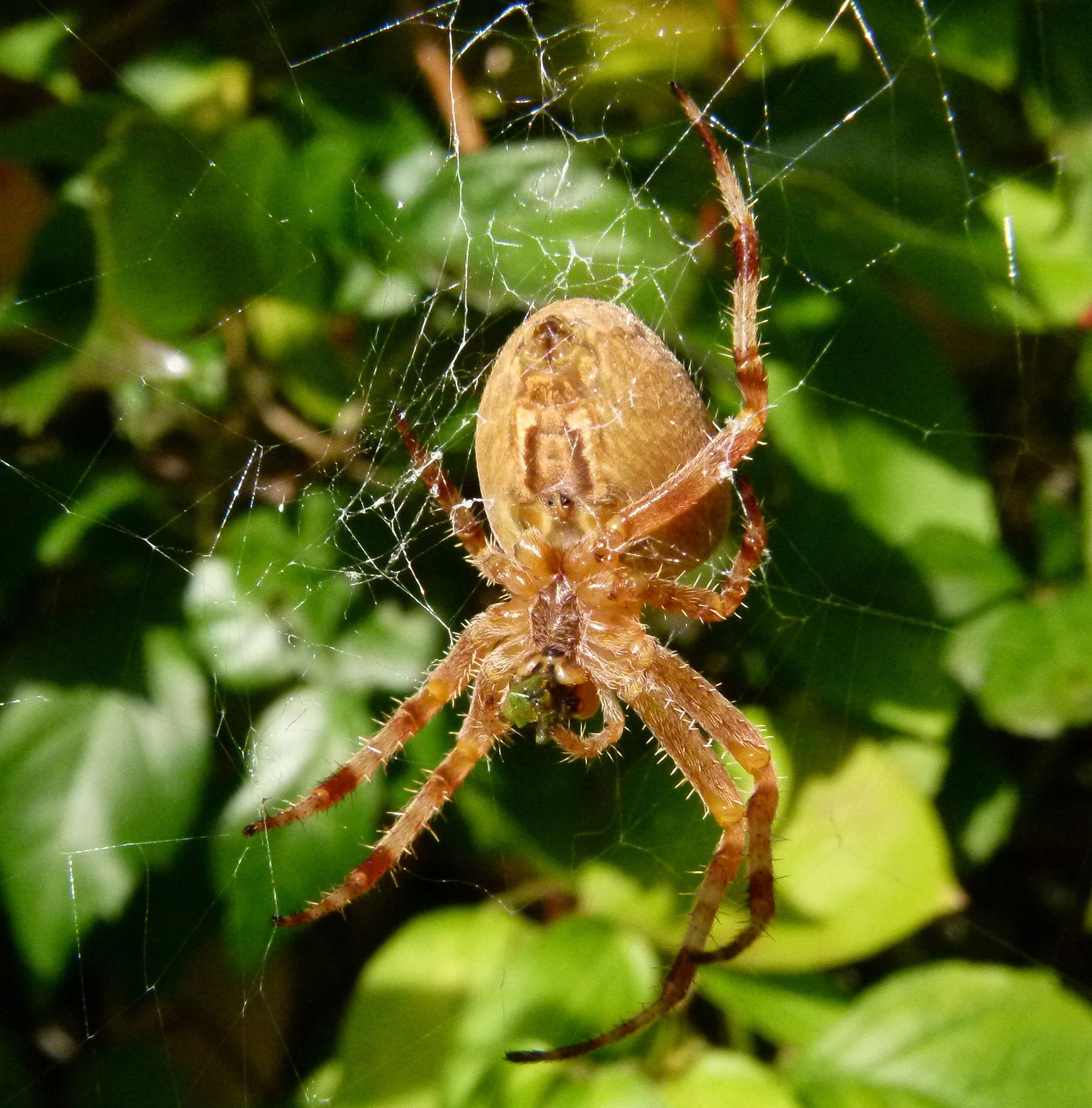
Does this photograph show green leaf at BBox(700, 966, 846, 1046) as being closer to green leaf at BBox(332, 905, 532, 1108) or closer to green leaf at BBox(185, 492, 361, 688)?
green leaf at BBox(332, 905, 532, 1108)

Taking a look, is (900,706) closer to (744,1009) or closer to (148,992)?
(744,1009)

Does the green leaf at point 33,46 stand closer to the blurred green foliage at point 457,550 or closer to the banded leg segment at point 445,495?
the blurred green foliage at point 457,550

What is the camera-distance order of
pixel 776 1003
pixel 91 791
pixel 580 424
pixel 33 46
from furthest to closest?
pixel 33 46, pixel 776 1003, pixel 91 791, pixel 580 424

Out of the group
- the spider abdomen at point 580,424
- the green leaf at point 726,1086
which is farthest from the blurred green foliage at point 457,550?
the spider abdomen at point 580,424

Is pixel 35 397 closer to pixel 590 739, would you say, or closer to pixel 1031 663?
pixel 590 739

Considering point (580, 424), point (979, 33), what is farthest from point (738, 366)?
point (979, 33)

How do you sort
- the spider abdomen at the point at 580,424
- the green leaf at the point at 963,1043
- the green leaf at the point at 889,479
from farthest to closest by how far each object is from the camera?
the green leaf at the point at 889,479 → the green leaf at the point at 963,1043 → the spider abdomen at the point at 580,424

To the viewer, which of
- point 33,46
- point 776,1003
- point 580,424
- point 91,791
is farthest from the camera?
point 33,46
